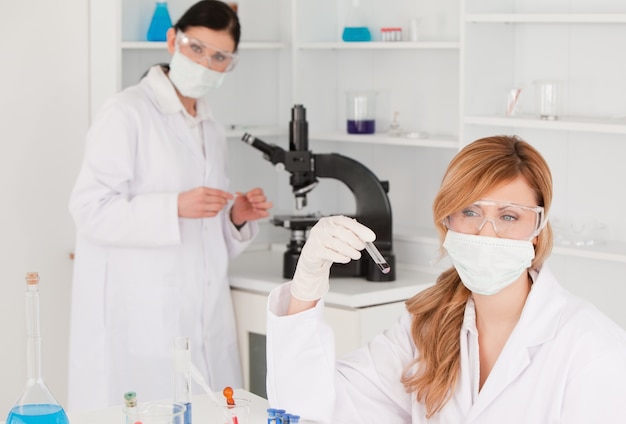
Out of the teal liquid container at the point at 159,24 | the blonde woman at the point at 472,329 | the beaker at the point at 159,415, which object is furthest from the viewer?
the teal liquid container at the point at 159,24

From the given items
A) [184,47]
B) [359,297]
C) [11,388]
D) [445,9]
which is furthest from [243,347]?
[445,9]

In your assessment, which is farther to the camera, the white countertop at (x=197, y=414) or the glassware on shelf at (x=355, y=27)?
the glassware on shelf at (x=355, y=27)

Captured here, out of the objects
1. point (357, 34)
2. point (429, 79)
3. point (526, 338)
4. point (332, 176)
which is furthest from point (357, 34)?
point (526, 338)

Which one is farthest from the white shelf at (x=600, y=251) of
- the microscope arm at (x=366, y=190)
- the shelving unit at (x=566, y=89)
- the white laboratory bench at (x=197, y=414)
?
the white laboratory bench at (x=197, y=414)

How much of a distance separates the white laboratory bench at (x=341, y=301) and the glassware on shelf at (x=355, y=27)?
0.84 m

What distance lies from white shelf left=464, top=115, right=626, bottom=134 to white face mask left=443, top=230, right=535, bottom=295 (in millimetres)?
1013

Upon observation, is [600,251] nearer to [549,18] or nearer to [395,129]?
[549,18]

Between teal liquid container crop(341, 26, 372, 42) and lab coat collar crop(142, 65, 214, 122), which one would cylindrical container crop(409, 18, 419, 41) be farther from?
lab coat collar crop(142, 65, 214, 122)

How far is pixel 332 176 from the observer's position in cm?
339

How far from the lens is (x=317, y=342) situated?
2066mm

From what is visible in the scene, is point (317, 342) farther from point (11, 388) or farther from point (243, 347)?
point (11, 388)

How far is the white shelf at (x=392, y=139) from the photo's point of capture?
3.43 m

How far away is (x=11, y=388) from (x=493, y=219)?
6.41 ft

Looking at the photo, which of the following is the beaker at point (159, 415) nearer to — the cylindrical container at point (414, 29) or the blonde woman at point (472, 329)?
the blonde woman at point (472, 329)
